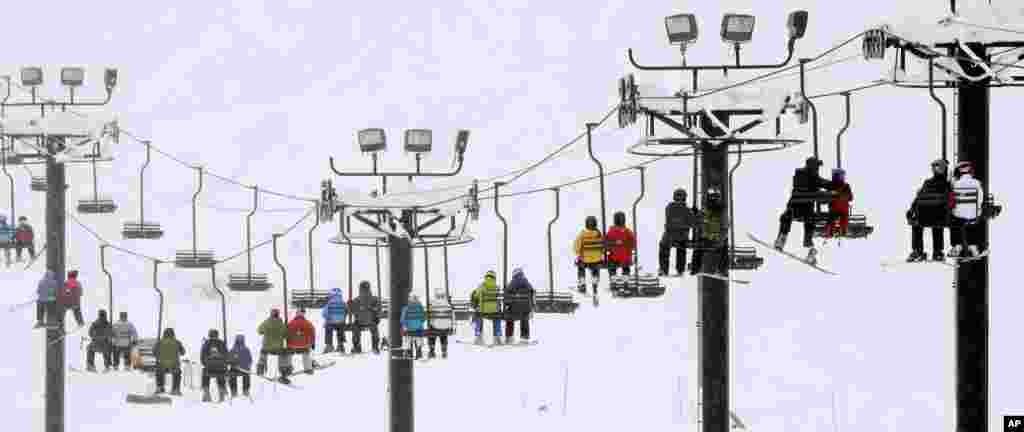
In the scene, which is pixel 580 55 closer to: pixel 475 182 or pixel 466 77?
pixel 466 77

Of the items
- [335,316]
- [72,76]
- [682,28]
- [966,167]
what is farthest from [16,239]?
[966,167]

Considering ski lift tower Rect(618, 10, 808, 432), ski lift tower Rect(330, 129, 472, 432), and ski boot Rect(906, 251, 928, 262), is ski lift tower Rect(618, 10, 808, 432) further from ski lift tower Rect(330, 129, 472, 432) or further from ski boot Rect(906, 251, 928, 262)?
ski lift tower Rect(330, 129, 472, 432)

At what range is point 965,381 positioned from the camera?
12.5 metres

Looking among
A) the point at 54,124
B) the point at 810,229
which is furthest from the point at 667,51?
the point at 810,229

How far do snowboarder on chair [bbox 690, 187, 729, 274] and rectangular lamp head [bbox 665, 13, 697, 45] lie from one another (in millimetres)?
1896

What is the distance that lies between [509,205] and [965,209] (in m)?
51.2

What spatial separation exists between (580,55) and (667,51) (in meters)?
10.3

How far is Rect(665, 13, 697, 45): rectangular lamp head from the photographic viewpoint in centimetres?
1559

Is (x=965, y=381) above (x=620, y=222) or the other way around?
the other way around

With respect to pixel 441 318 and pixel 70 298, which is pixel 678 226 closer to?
pixel 441 318

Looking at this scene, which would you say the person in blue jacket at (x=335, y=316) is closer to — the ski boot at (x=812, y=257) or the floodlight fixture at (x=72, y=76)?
the floodlight fixture at (x=72, y=76)

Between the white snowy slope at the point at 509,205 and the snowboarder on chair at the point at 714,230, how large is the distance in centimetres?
90

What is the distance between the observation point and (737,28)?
15.7 meters

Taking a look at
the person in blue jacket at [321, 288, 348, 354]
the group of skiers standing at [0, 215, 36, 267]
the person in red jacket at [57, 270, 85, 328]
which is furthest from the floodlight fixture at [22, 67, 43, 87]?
the person in blue jacket at [321, 288, 348, 354]
